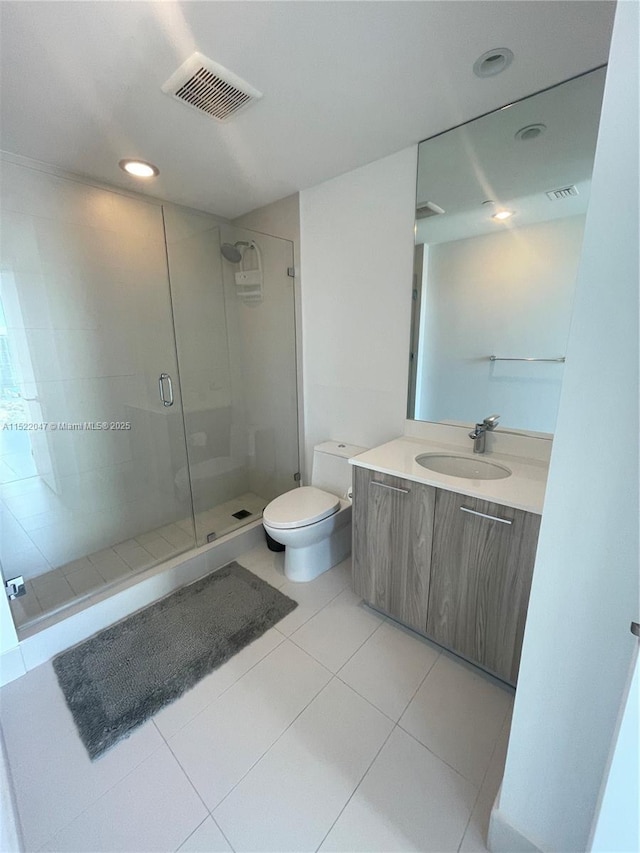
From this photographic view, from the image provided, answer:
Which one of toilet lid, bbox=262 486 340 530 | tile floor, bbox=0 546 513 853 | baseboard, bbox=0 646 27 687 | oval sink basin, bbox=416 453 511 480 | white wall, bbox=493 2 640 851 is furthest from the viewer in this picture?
toilet lid, bbox=262 486 340 530

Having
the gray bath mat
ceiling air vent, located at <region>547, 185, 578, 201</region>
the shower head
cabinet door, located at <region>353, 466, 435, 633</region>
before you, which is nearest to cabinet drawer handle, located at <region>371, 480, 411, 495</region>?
cabinet door, located at <region>353, 466, 435, 633</region>

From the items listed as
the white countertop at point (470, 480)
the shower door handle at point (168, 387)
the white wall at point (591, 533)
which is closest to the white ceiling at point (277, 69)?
the white wall at point (591, 533)

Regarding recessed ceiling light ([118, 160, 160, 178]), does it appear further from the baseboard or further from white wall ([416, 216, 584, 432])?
the baseboard

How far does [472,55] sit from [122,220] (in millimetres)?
2025

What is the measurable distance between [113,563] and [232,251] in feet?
7.35

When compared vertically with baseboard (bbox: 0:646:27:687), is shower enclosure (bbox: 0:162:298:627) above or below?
above

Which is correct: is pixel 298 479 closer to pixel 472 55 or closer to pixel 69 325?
pixel 69 325

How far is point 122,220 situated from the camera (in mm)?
2186

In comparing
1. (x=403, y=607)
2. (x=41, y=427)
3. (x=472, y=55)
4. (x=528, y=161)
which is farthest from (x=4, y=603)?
(x=528, y=161)

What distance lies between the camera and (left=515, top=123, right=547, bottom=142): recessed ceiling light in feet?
4.58

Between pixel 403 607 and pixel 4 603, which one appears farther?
pixel 403 607

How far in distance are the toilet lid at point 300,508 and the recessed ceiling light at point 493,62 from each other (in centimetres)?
193

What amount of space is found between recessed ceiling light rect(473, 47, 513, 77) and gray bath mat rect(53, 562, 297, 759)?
7.90 ft

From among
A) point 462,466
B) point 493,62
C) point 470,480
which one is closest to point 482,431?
point 462,466
